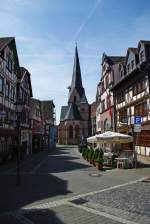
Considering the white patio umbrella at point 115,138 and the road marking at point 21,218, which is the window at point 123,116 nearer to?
the white patio umbrella at point 115,138

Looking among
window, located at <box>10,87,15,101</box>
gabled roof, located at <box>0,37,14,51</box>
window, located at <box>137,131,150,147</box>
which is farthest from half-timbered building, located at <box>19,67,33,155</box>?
window, located at <box>137,131,150,147</box>

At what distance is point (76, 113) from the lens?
10100 centimetres

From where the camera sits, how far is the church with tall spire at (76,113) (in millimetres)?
98562

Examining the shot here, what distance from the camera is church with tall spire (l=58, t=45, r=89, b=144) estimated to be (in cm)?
9856

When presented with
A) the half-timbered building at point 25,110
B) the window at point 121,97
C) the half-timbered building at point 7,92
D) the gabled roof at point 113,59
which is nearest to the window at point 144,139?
the window at point 121,97

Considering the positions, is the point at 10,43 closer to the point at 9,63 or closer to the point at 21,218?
the point at 9,63

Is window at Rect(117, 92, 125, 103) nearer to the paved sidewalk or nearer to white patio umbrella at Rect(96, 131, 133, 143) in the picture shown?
white patio umbrella at Rect(96, 131, 133, 143)

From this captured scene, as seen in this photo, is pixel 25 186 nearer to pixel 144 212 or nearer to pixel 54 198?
pixel 54 198

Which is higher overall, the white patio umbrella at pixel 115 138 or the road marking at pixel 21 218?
the white patio umbrella at pixel 115 138

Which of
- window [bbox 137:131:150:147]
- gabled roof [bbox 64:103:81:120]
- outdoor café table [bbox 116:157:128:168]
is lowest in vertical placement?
outdoor café table [bbox 116:157:128:168]

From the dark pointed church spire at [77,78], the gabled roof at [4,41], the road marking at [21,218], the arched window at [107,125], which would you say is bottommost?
the road marking at [21,218]

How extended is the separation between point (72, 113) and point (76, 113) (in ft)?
5.61

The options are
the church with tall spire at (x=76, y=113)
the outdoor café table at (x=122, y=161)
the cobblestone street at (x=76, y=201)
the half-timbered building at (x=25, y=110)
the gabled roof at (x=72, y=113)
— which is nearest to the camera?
the cobblestone street at (x=76, y=201)

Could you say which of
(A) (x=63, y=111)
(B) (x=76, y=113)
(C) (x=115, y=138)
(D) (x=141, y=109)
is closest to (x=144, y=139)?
(D) (x=141, y=109)
